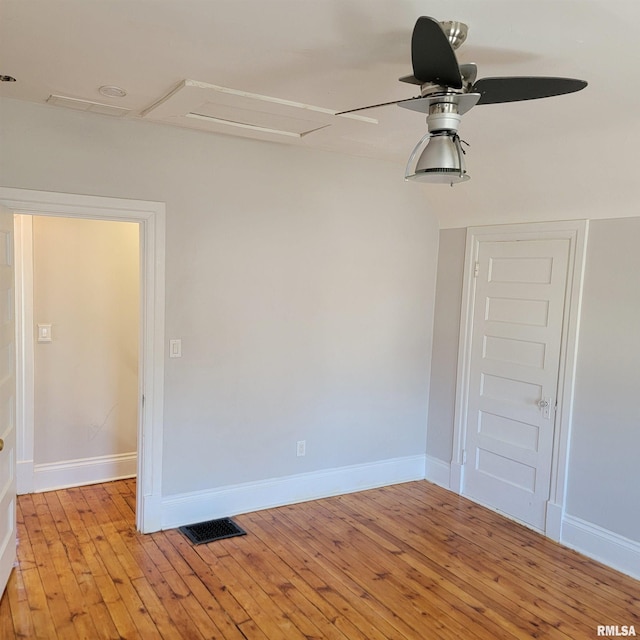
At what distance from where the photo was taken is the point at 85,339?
421cm

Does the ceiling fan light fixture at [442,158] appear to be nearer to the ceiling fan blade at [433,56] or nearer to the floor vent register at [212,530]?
the ceiling fan blade at [433,56]

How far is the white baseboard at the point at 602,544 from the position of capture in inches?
129

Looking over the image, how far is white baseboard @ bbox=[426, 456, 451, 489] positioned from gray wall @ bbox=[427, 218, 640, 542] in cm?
107

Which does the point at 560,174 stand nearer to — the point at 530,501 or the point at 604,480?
the point at 604,480

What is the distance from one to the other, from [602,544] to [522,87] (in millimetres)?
2893

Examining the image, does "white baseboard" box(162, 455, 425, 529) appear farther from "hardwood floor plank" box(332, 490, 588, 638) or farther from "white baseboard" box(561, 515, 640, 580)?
"white baseboard" box(561, 515, 640, 580)

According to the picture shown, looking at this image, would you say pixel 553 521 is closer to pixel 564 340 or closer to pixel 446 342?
pixel 564 340

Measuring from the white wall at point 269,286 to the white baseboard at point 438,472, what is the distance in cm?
13

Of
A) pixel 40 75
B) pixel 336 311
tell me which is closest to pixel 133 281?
pixel 336 311

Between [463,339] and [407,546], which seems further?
[463,339]

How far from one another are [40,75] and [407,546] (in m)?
3.31

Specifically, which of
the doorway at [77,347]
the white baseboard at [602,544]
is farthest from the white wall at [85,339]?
the white baseboard at [602,544]

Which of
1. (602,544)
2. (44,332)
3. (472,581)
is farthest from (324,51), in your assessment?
(602,544)

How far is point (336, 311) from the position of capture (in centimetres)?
414
